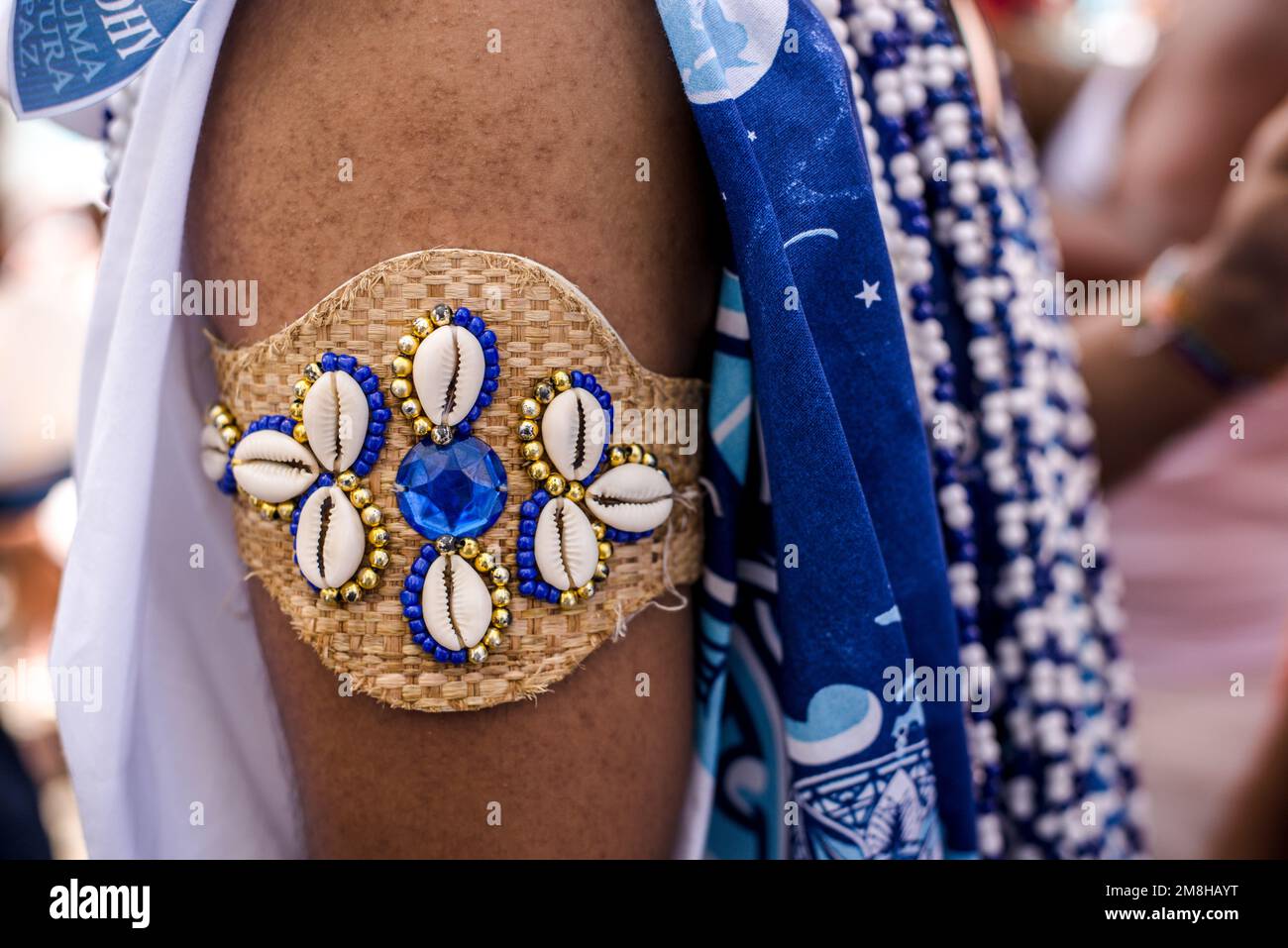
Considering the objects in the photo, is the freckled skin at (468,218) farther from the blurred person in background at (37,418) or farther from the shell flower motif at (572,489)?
the blurred person in background at (37,418)

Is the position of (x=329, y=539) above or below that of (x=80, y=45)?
below

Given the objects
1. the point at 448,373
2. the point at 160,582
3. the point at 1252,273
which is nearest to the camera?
the point at 448,373

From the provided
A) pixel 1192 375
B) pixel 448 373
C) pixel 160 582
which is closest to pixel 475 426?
pixel 448 373

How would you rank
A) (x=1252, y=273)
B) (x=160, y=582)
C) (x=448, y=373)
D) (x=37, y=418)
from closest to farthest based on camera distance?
(x=448, y=373) < (x=160, y=582) < (x=1252, y=273) < (x=37, y=418)

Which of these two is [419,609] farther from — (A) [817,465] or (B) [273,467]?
(A) [817,465]

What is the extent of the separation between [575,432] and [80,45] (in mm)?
396

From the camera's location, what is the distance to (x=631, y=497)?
600 mm

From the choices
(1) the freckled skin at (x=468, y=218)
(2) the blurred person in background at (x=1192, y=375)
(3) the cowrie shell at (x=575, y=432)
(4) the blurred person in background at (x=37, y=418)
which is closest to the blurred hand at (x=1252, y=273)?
(2) the blurred person in background at (x=1192, y=375)

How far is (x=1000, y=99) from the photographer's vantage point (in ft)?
3.28

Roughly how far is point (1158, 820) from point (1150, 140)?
43.6 inches

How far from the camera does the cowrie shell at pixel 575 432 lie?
56 cm

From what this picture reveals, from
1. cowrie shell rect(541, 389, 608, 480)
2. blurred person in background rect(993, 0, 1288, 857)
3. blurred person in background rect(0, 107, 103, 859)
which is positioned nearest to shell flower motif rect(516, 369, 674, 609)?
cowrie shell rect(541, 389, 608, 480)
